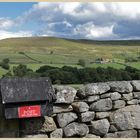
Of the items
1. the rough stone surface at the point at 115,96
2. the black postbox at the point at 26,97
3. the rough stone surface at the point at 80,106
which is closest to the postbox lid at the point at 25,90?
the black postbox at the point at 26,97

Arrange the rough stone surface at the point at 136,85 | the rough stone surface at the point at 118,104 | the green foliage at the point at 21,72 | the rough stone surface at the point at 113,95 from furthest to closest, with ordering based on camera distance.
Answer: the green foliage at the point at 21,72 < the rough stone surface at the point at 136,85 < the rough stone surface at the point at 118,104 < the rough stone surface at the point at 113,95

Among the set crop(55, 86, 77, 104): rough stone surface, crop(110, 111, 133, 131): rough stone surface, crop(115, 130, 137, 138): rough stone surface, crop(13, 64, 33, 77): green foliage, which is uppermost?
crop(13, 64, 33, 77): green foliage

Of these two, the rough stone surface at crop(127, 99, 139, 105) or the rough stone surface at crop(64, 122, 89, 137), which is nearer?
the rough stone surface at crop(64, 122, 89, 137)

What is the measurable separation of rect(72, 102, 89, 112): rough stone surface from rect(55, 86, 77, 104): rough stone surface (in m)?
0.16

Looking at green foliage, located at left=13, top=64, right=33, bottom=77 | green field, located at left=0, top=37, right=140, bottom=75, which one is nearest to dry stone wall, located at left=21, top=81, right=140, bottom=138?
green foliage, located at left=13, top=64, right=33, bottom=77

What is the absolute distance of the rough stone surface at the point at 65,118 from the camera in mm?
9539

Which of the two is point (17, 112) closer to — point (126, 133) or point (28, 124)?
point (28, 124)

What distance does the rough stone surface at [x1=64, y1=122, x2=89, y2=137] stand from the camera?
9.66 m

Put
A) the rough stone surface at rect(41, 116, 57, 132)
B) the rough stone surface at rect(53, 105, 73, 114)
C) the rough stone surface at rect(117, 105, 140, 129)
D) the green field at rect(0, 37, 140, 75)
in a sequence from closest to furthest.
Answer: the rough stone surface at rect(41, 116, 57, 132) → the rough stone surface at rect(53, 105, 73, 114) → the rough stone surface at rect(117, 105, 140, 129) → the green field at rect(0, 37, 140, 75)

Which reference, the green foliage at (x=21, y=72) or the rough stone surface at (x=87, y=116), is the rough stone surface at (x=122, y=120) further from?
the green foliage at (x=21, y=72)

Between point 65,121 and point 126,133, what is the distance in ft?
6.02

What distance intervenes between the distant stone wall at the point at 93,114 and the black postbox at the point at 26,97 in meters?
0.34

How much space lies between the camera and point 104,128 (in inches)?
395

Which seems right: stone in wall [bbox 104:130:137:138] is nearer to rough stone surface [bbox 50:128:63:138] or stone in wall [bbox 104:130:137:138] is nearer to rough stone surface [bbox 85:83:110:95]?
rough stone surface [bbox 85:83:110:95]
